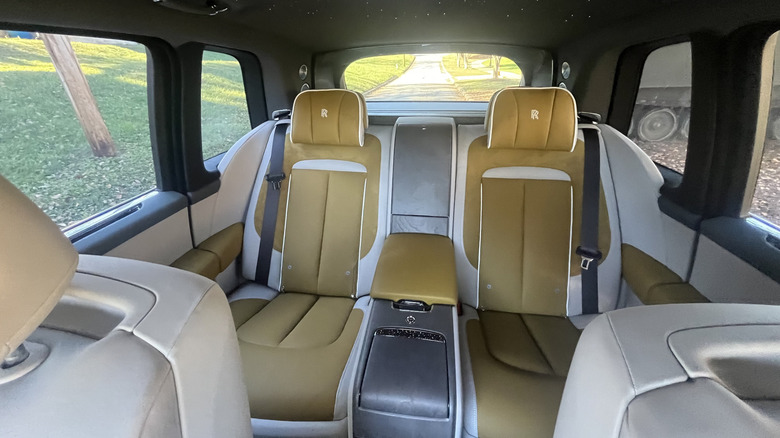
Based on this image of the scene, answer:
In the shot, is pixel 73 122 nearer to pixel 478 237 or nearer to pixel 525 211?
pixel 478 237

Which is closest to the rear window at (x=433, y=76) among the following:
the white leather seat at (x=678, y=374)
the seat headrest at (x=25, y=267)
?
the white leather seat at (x=678, y=374)

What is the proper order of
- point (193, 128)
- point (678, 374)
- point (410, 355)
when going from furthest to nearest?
point (193, 128) → point (410, 355) → point (678, 374)

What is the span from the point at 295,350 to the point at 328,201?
2.50ft

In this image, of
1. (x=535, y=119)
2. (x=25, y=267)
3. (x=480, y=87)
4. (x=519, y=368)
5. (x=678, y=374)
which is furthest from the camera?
(x=480, y=87)

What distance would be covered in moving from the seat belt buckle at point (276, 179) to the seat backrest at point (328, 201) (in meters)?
0.05

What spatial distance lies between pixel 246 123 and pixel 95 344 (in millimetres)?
2340

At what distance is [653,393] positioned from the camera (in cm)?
53

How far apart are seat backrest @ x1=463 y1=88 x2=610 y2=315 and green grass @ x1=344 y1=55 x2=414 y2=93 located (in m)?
1.56

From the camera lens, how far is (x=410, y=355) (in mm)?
1266

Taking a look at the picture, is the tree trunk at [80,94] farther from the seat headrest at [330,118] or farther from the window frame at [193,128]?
the seat headrest at [330,118]

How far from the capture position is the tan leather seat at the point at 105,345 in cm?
44

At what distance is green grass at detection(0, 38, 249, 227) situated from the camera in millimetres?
1202

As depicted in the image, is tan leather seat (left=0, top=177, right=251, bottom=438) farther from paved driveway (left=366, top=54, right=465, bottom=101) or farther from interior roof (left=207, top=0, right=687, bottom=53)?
paved driveway (left=366, top=54, right=465, bottom=101)

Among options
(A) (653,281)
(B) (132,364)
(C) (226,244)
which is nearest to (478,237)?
(A) (653,281)
